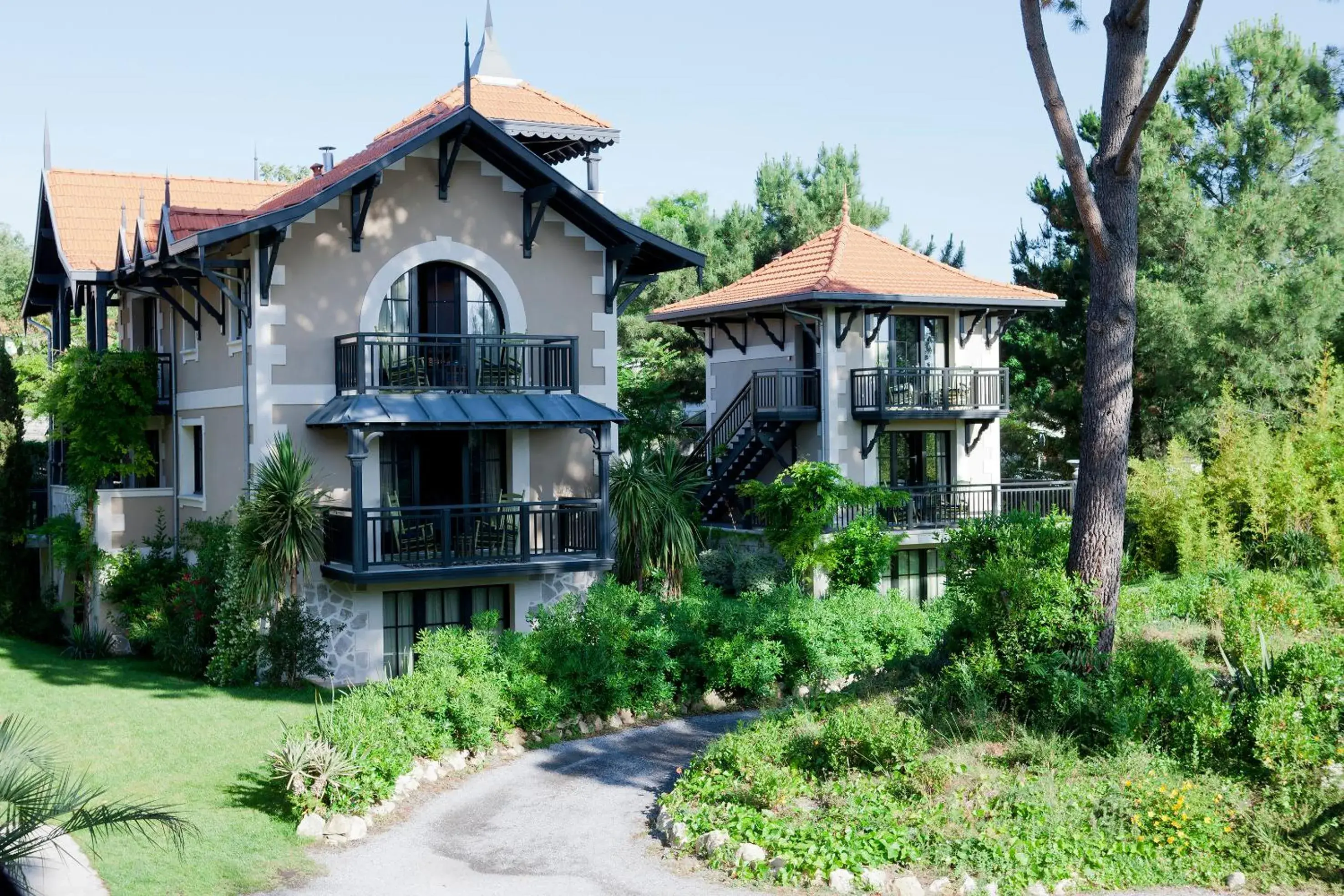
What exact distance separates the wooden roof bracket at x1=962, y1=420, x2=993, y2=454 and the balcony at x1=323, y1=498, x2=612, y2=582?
32.4ft

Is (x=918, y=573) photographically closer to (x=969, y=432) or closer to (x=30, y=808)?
(x=969, y=432)

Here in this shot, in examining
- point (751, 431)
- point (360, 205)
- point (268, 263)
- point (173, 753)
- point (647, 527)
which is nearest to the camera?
point (173, 753)

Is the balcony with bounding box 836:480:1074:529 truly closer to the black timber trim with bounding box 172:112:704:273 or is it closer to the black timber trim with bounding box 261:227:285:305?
the black timber trim with bounding box 172:112:704:273

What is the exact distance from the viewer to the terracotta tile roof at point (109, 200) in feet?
78.8

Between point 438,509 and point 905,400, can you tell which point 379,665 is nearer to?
point 438,509

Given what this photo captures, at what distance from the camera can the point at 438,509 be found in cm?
1920

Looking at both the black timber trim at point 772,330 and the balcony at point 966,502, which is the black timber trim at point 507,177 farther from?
the balcony at point 966,502

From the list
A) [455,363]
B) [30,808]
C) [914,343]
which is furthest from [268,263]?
[914,343]

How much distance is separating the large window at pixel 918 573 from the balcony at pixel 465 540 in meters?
7.99

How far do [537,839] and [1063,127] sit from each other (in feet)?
31.4

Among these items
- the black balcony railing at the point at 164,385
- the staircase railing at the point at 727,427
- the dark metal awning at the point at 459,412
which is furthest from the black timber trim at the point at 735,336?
the black balcony railing at the point at 164,385

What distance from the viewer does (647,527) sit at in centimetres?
2058

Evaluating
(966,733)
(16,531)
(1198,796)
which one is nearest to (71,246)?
(16,531)

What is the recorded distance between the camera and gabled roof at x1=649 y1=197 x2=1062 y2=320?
25.2m
